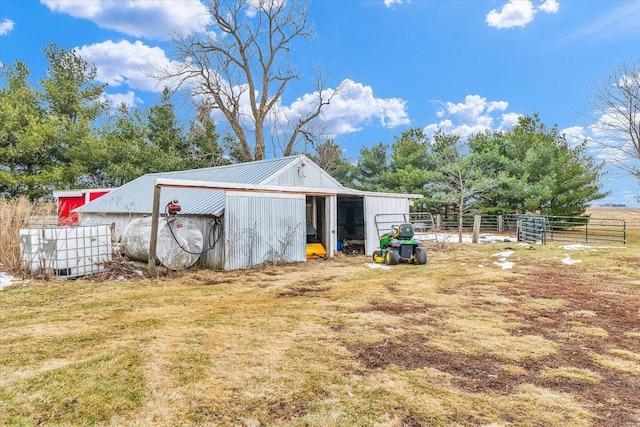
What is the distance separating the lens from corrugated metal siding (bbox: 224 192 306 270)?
854 cm

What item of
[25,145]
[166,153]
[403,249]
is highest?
[166,153]

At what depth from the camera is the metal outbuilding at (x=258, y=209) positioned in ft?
28.2

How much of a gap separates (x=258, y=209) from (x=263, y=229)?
1.65 feet

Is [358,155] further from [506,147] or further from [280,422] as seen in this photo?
[280,422]

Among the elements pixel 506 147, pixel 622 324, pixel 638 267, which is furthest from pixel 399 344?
pixel 506 147

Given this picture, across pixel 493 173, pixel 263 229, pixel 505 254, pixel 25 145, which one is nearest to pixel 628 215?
pixel 493 173

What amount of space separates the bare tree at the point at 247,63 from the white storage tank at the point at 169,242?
49.7ft

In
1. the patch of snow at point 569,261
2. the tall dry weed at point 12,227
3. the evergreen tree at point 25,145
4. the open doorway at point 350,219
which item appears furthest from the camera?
the evergreen tree at point 25,145

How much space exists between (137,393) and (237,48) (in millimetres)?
23102

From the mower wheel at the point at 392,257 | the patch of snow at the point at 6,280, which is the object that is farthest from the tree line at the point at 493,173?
the patch of snow at the point at 6,280

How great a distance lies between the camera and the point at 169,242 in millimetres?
7898

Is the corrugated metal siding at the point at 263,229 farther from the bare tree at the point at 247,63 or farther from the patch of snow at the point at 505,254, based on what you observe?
the bare tree at the point at 247,63

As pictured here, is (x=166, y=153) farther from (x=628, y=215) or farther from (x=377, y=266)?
(x=628, y=215)

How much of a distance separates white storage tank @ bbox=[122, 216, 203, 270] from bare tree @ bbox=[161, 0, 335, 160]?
15.1 meters
